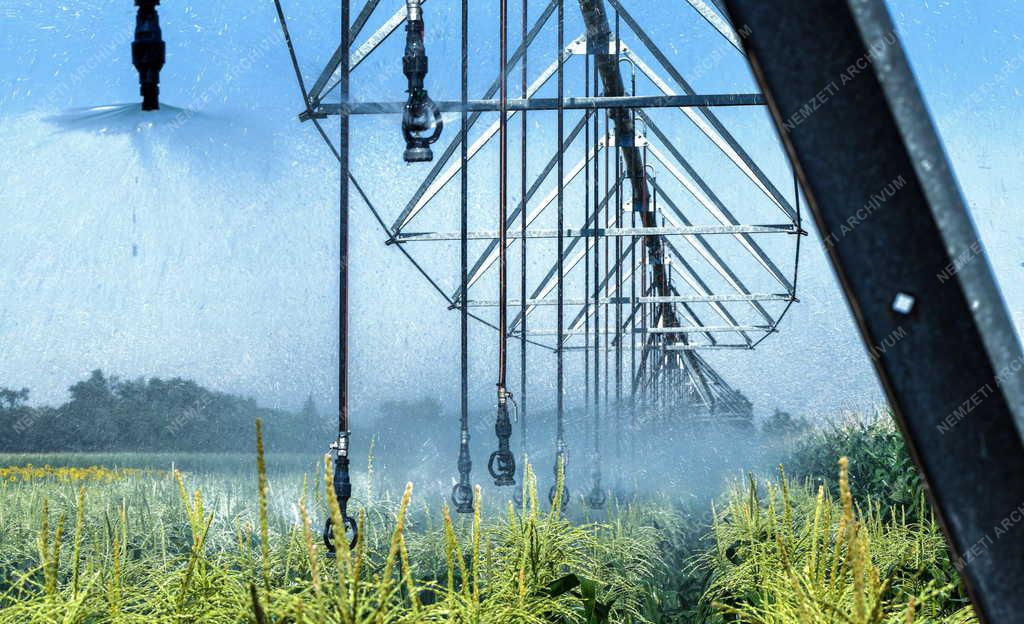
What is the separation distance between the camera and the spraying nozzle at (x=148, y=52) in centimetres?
275

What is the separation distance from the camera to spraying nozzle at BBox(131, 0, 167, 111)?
108 inches

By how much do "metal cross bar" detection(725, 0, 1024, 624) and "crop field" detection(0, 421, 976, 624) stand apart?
297 mm

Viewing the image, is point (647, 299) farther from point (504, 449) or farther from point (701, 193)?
point (504, 449)

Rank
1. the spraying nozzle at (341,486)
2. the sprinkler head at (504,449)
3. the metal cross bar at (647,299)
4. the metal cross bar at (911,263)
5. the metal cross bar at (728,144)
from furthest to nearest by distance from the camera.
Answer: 1. the metal cross bar at (647,299)
2. the metal cross bar at (728,144)
3. the sprinkler head at (504,449)
4. the spraying nozzle at (341,486)
5. the metal cross bar at (911,263)

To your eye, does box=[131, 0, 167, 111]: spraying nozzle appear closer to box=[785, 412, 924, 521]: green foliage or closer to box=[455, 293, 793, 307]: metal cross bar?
box=[785, 412, 924, 521]: green foliage

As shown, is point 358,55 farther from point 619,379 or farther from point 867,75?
point 867,75

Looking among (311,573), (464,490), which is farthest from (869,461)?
(311,573)

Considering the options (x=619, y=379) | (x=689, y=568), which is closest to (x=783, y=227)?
(x=619, y=379)

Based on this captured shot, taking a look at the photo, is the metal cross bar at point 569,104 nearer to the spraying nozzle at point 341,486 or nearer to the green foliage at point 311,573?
the green foliage at point 311,573

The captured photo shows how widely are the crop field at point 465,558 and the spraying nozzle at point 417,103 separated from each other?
1867 mm

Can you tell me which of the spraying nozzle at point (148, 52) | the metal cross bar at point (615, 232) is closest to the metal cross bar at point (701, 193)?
the metal cross bar at point (615, 232)

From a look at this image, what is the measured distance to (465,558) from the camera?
223 inches

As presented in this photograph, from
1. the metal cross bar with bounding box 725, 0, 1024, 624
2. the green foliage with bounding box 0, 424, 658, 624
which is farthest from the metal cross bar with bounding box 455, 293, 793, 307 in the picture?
the metal cross bar with bounding box 725, 0, 1024, 624

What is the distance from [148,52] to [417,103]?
3126 mm
